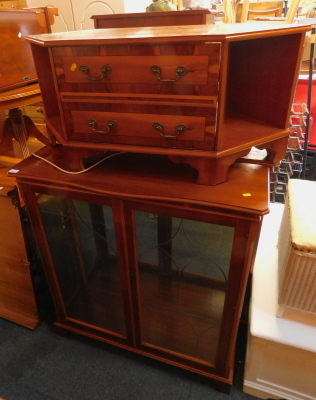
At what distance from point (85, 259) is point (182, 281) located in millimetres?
400

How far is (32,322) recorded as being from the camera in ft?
4.79

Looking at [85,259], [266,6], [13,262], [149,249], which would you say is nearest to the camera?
[149,249]

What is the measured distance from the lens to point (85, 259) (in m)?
1.21

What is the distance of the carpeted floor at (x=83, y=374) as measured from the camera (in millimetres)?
1214

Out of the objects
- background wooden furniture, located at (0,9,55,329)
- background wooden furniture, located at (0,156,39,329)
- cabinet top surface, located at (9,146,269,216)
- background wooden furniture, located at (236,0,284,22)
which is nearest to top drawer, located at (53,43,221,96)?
cabinet top surface, located at (9,146,269,216)


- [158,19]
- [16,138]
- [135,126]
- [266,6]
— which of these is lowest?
[16,138]

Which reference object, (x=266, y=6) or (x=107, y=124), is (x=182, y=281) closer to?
(x=107, y=124)

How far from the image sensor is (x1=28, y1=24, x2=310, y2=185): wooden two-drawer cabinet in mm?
679

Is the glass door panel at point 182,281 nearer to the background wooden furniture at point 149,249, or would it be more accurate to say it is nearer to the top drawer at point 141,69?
the background wooden furniture at point 149,249

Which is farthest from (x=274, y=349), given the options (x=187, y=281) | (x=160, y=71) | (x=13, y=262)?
(x=13, y=262)

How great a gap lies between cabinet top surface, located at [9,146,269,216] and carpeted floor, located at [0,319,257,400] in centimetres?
85

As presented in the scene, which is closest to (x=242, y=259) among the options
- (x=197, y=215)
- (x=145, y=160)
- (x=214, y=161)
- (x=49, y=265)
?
(x=197, y=215)

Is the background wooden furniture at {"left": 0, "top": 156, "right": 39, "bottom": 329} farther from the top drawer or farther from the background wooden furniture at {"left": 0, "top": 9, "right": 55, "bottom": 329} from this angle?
the top drawer


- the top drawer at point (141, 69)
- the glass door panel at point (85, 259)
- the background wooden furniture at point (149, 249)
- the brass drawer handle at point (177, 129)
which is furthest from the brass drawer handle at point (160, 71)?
the glass door panel at point (85, 259)
